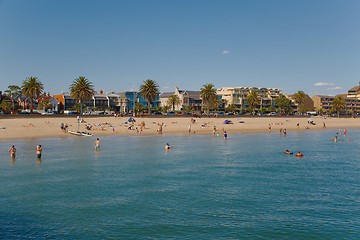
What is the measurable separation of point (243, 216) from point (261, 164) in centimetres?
1816

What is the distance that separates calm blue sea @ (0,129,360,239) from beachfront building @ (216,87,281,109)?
138620mm

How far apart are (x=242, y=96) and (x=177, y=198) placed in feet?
527

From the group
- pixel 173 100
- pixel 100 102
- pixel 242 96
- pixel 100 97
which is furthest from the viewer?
pixel 242 96

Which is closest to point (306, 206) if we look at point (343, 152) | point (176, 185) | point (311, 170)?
point (176, 185)

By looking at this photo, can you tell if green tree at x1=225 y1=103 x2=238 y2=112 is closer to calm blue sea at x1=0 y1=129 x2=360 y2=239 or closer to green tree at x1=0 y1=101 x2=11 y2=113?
green tree at x1=0 y1=101 x2=11 y2=113

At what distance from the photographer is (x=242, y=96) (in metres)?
181

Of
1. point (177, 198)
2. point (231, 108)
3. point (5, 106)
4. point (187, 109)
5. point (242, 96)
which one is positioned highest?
point (242, 96)

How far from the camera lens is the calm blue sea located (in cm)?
1820

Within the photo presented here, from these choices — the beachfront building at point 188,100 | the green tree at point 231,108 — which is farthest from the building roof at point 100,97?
the green tree at point 231,108

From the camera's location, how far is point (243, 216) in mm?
20281

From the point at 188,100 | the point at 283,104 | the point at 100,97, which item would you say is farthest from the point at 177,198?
the point at 283,104

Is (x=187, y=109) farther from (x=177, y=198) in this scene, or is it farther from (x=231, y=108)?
(x=177, y=198)

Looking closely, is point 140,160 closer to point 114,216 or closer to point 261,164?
point 261,164

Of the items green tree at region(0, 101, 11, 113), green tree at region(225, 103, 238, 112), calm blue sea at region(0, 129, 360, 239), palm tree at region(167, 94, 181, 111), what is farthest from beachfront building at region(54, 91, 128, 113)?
calm blue sea at region(0, 129, 360, 239)
